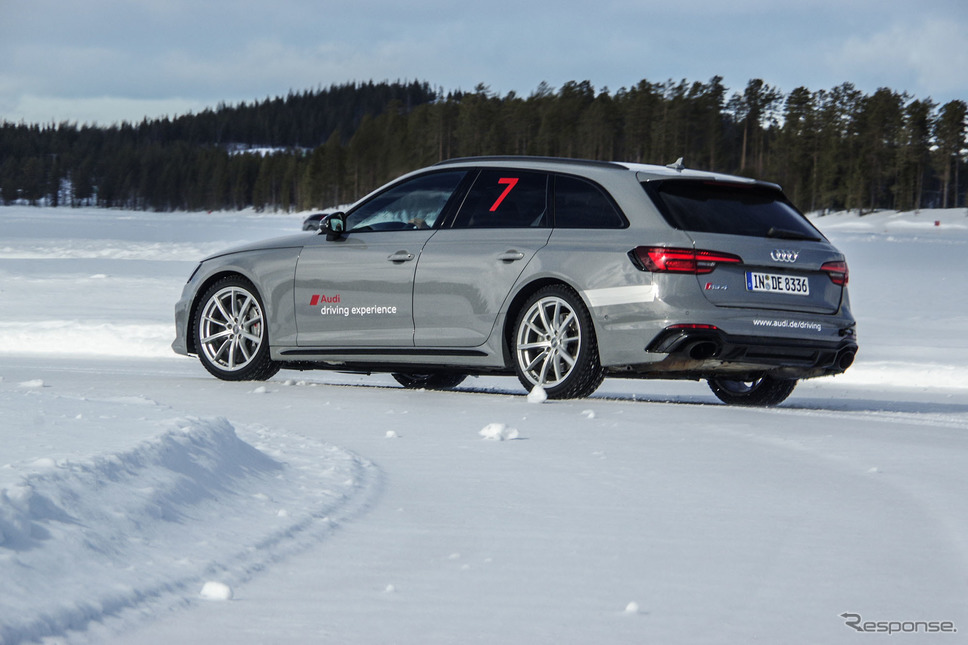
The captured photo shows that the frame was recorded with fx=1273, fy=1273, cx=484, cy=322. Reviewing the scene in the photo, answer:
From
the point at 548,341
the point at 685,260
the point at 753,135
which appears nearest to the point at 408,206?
the point at 548,341

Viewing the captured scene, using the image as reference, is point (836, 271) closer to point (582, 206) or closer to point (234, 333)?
point (582, 206)

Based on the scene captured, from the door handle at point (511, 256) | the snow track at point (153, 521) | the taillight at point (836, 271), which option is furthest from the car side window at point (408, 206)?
the snow track at point (153, 521)

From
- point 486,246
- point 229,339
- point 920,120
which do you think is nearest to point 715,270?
point 486,246

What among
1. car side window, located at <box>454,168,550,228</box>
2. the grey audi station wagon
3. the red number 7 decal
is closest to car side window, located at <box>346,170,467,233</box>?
the grey audi station wagon

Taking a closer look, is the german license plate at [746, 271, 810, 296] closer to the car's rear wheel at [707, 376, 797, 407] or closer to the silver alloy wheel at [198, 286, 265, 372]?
the car's rear wheel at [707, 376, 797, 407]

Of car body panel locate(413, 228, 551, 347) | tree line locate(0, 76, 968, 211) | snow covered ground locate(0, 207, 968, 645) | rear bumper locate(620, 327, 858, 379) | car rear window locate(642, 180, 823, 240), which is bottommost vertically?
snow covered ground locate(0, 207, 968, 645)

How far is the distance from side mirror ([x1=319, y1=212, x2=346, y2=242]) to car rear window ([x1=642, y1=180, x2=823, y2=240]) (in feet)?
7.51

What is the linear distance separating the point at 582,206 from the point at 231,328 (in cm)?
295

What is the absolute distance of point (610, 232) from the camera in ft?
25.5

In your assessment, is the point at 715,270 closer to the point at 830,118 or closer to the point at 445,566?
the point at 445,566

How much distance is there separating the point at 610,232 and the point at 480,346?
113cm

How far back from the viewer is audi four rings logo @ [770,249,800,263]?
7.67m

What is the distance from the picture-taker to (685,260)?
7.44 m

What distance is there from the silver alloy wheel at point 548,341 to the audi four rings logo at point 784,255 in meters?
1.24
